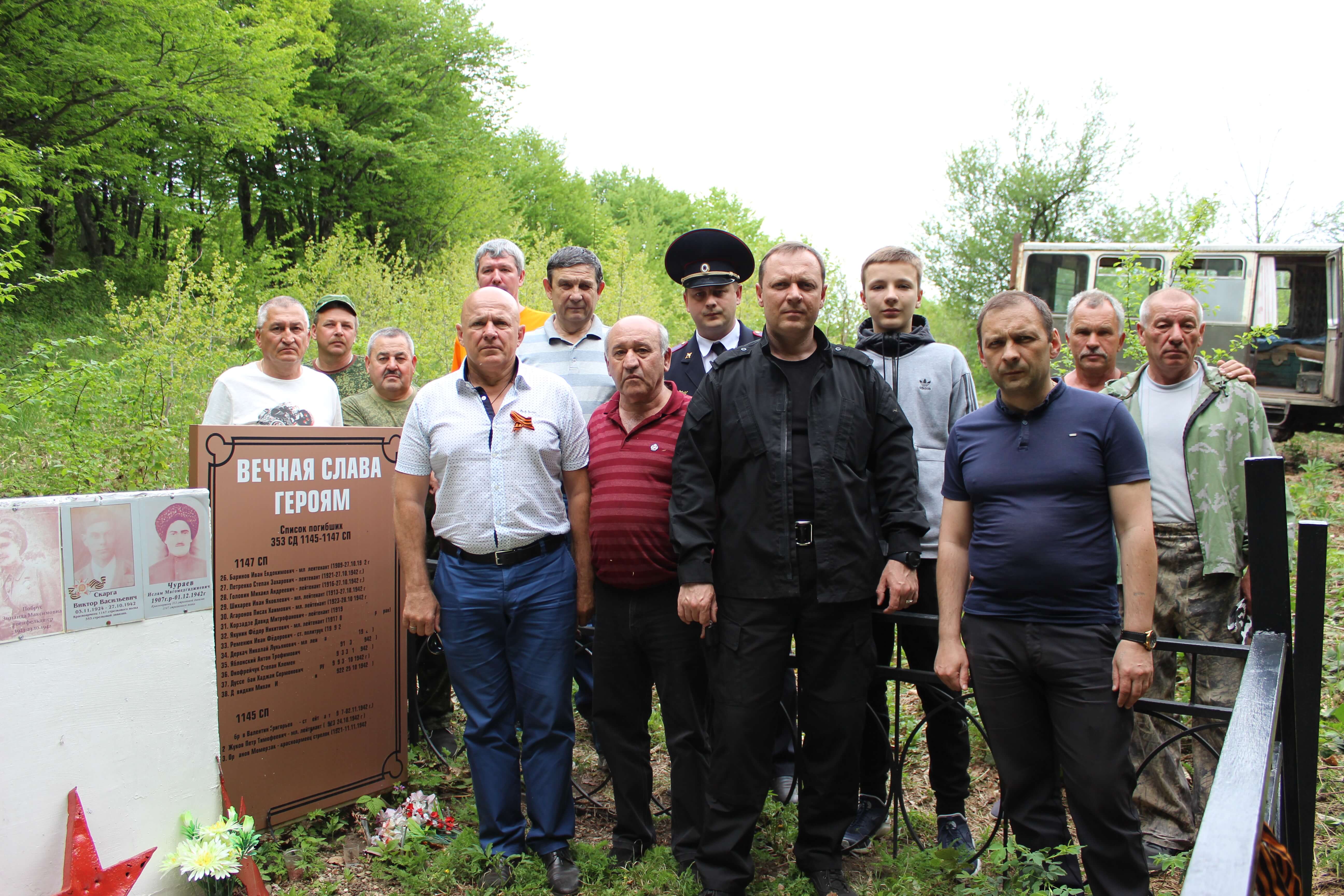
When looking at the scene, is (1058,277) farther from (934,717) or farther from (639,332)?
(639,332)

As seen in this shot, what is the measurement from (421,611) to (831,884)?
164 centimetres

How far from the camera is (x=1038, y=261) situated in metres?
12.0

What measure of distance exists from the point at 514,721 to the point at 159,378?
5.51 meters

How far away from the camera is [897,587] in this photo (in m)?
2.61


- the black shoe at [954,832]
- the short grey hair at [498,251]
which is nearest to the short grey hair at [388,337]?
the short grey hair at [498,251]

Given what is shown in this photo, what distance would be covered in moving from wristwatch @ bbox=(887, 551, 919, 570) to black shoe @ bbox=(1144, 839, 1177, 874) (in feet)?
4.44

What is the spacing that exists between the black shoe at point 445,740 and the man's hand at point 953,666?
2488 mm

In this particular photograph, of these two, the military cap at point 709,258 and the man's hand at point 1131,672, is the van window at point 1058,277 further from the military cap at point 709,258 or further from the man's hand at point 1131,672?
the man's hand at point 1131,672

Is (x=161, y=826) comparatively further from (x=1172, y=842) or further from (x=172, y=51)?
(x=172, y=51)

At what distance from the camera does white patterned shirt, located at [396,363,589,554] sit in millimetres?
2939

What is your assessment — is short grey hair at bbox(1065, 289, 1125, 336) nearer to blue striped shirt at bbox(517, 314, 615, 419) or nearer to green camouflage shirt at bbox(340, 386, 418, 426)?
blue striped shirt at bbox(517, 314, 615, 419)

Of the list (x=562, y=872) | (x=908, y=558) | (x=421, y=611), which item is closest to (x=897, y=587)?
(x=908, y=558)

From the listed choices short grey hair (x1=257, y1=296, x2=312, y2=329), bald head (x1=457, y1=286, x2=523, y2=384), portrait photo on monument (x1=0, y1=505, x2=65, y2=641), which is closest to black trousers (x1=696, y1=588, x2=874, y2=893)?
bald head (x1=457, y1=286, x2=523, y2=384)

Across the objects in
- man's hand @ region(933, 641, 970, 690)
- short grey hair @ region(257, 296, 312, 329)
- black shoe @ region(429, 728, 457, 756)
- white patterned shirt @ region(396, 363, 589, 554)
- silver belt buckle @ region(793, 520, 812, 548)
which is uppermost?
short grey hair @ region(257, 296, 312, 329)
